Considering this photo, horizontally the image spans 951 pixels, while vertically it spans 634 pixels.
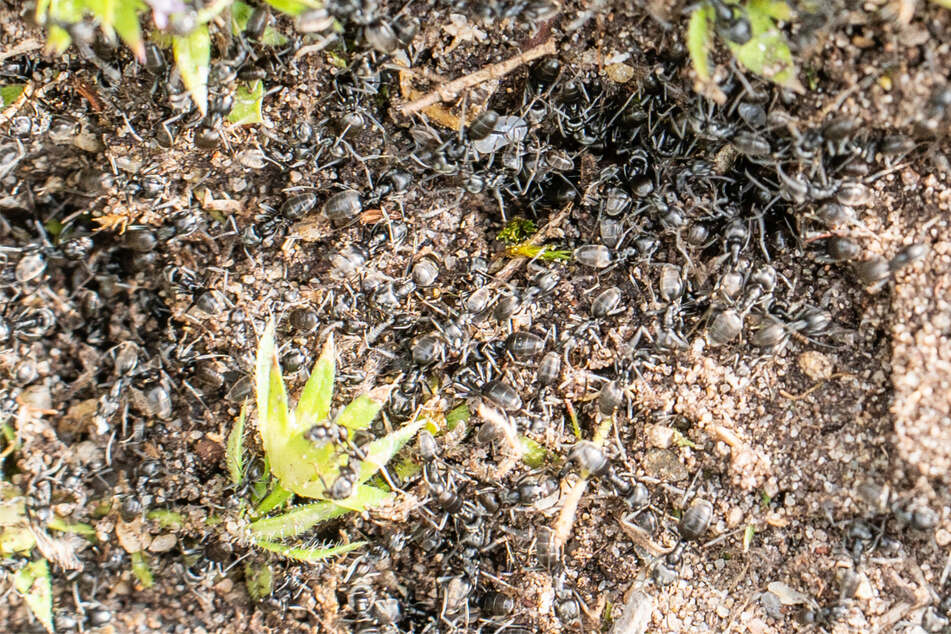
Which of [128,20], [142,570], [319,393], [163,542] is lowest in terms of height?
[142,570]

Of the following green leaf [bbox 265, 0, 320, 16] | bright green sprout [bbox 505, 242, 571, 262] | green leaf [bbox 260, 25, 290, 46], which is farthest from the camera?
bright green sprout [bbox 505, 242, 571, 262]

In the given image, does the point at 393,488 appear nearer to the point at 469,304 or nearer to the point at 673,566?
the point at 469,304

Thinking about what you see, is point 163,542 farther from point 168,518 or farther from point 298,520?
point 298,520

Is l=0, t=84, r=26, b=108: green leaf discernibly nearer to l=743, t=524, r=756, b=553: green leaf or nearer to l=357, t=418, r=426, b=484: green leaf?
l=357, t=418, r=426, b=484: green leaf

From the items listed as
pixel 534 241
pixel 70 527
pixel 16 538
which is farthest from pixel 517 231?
pixel 16 538

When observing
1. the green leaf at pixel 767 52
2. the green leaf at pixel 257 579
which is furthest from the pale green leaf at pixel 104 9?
the green leaf at pixel 257 579

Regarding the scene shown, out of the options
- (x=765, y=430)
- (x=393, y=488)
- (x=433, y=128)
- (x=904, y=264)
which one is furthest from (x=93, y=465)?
(x=904, y=264)

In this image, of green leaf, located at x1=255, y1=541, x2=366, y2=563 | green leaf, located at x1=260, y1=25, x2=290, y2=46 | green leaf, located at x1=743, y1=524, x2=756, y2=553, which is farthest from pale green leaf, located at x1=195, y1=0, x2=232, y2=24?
green leaf, located at x1=743, y1=524, x2=756, y2=553
